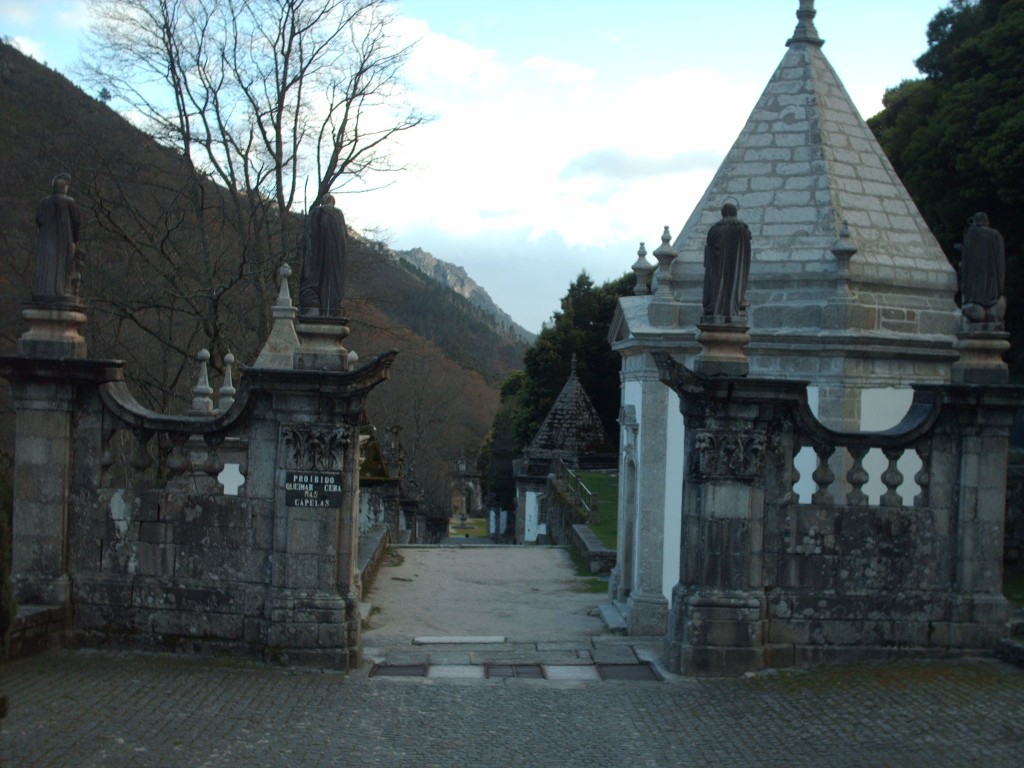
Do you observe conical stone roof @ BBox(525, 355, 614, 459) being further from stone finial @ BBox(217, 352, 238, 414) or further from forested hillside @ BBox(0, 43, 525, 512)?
stone finial @ BBox(217, 352, 238, 414)

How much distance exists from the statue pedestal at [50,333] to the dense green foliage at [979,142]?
50.5 feet

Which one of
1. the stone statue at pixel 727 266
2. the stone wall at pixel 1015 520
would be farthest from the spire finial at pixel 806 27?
the stone wall at pixel 1015 520

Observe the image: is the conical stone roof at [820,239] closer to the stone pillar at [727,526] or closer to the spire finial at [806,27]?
the spire finial at [806,27]

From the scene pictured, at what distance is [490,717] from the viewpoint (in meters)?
8.40

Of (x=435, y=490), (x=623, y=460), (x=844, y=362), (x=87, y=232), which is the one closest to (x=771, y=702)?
(x=844, y=362)

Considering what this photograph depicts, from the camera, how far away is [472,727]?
26.7 ft

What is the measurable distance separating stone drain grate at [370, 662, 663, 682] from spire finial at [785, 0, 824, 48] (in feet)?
25.6

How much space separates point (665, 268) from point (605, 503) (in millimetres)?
16727

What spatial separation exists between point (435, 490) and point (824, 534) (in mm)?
48769

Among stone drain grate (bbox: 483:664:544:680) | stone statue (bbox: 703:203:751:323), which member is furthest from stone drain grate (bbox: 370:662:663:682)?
stone statue (bbox: 703:203:751:323)

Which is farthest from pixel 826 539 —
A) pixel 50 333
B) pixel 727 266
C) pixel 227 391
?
pixel 227 391

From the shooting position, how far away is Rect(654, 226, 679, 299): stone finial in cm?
1266

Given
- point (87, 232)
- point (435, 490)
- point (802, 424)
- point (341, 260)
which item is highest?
point (87, 232)

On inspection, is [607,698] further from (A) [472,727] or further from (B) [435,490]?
(B) [435,490]
